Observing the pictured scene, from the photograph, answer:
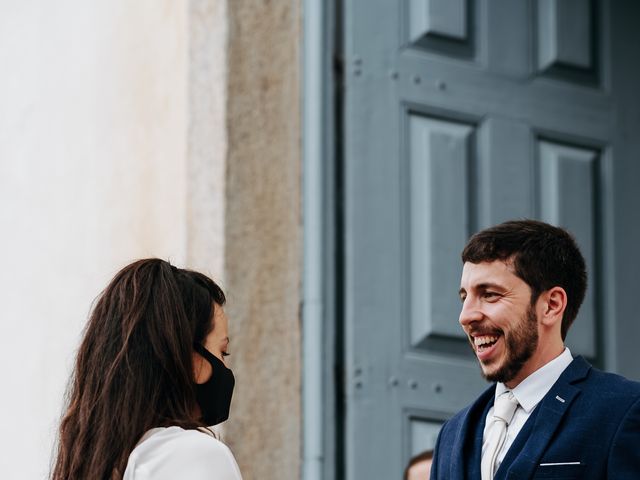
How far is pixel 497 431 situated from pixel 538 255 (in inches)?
16.6

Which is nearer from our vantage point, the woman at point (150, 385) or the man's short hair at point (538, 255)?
the woman at point (150, 385)

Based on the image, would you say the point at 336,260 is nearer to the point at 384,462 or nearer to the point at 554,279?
the point at 384,462

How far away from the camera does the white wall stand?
21.2ft

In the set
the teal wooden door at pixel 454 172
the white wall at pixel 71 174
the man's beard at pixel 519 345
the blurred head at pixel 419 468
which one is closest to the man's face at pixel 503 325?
the man's beard at pixel 519 345

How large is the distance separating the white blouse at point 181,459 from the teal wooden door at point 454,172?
2338 mm

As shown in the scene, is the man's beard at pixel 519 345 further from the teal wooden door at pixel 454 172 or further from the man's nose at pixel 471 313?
the teal wooden door at pixel 454 172

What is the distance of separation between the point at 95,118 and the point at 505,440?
3.32 metres

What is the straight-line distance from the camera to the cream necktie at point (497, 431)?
3967 millimetres

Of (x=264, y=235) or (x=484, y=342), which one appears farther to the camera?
(x=264, y=235)

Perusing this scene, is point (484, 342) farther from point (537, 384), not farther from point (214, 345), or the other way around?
point (214, 345)

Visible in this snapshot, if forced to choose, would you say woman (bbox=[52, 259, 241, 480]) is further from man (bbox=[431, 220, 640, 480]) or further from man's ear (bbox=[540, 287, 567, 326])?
man's ear (bbox=[540, 287, 567, 326])

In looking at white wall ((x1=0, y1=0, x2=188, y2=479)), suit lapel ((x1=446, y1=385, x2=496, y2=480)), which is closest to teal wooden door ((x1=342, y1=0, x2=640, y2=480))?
white wall ((x1=0, y1=0, x2=188, y2=479))

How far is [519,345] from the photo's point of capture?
13.2 feet

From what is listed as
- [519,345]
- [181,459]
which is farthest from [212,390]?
[519,345]
